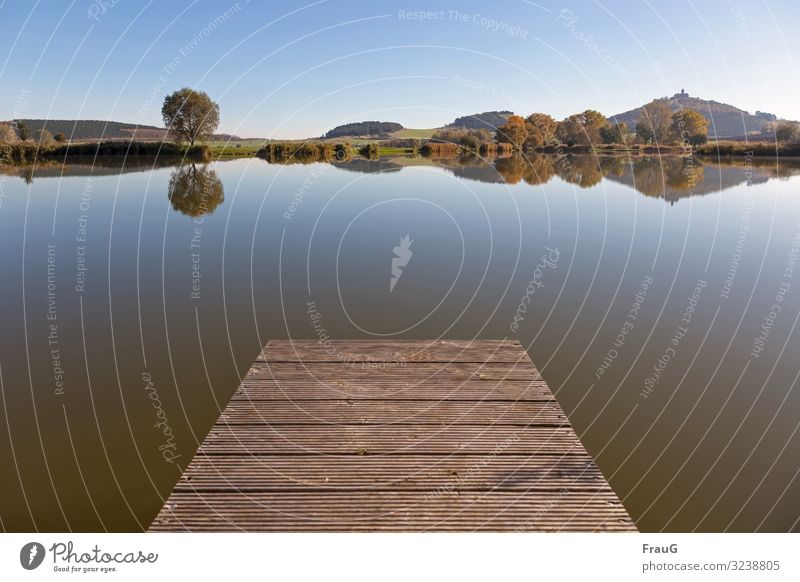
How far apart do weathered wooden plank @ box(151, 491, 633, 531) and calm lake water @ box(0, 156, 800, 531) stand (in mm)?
1020

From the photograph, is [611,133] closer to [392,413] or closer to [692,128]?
[692,128]

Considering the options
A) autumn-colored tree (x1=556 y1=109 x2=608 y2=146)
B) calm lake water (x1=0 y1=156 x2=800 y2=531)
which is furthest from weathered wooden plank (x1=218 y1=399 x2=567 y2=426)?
autumn-colored tree (x1=556 y1=109 x2=608 y2=146)

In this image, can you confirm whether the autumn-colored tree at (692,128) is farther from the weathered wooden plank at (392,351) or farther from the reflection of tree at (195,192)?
the weathered wooden plank at (392,351)

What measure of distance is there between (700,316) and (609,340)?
3.30 metres

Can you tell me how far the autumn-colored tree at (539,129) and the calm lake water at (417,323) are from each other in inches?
2035

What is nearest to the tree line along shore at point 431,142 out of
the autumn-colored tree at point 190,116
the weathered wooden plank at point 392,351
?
the autumn-colored tree at point 190,116

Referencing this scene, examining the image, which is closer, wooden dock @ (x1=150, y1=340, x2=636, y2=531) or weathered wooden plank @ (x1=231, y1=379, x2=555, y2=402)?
wooden dock @ (x1=150, y1=340, x2=636, y2=531)

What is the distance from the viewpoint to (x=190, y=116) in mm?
72875

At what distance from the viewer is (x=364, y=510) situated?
18.8 ft

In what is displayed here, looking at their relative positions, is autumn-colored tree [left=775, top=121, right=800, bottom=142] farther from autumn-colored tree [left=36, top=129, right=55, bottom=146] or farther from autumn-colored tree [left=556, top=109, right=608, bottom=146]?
autumn-colored tree [left=36, top=129, right=55, bottom=146]

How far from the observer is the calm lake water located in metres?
7.32

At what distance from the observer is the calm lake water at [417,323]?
732 centimetres

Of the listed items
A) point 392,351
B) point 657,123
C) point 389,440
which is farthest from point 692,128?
point 389,440

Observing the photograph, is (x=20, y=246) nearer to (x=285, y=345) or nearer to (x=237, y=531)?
(x=285, y=345)
